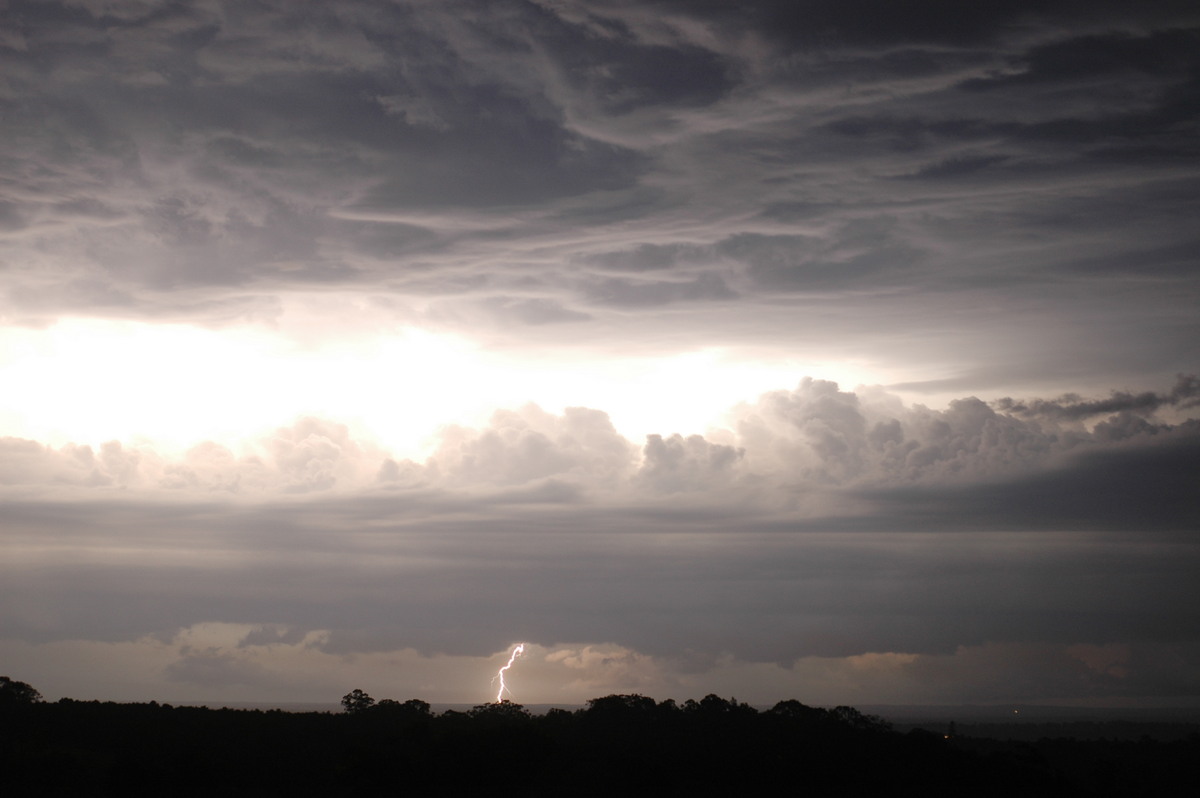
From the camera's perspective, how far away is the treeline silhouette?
293ft

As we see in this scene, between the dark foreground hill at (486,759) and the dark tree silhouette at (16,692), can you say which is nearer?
the dark foreground hill at (486,759)

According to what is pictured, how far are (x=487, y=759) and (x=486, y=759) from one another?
0.11 m

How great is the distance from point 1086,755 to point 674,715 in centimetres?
9354

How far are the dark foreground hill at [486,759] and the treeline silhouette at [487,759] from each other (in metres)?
0.17

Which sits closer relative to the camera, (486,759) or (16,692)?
(486,759)

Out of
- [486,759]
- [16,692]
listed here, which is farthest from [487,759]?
[16,692]

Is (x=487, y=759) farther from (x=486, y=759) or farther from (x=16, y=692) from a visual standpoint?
(x=16, y=692)

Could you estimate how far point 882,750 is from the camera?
4176 inches

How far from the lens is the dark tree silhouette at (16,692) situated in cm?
13338

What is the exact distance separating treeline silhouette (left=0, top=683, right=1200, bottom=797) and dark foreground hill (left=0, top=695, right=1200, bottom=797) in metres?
0.17

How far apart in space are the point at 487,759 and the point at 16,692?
8093 cm

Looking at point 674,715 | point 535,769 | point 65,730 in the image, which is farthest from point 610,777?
point 65,730

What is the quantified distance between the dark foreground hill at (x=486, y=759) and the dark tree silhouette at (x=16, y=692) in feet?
32.8

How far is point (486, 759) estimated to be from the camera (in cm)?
9744
